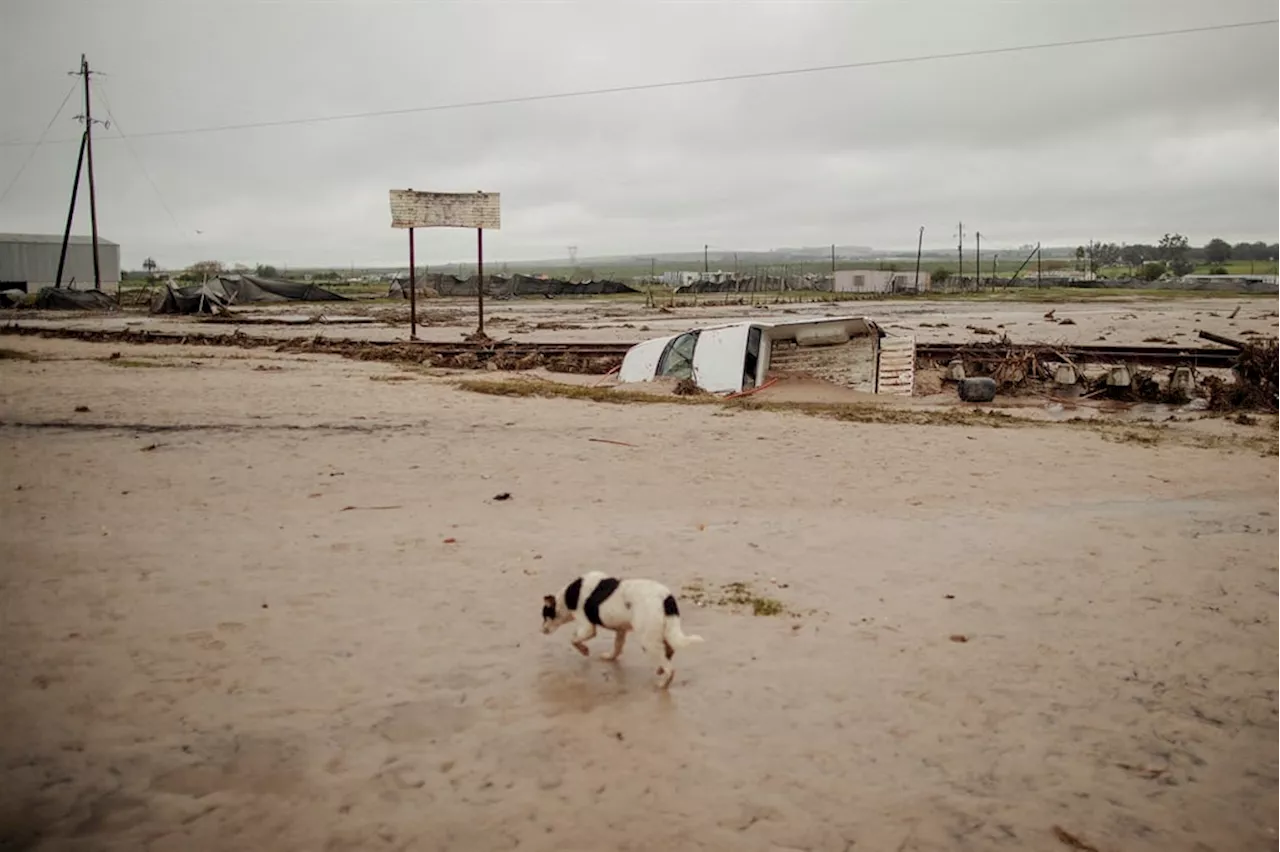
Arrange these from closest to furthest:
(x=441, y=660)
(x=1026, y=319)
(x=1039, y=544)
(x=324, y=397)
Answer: (x=441, y=660) → (x=1039, y=544) → (x=324, y=397) → (x=1026, y=319)

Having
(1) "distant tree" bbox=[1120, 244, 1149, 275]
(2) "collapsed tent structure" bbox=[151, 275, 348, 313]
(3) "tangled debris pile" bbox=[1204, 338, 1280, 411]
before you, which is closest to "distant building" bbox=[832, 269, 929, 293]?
(2) "collapsed tent structure" bbox=[151, 275, 348, 313]

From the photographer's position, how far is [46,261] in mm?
56344

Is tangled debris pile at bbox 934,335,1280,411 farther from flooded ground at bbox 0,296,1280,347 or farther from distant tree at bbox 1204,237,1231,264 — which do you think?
distant tree at bbox 1204,237,1231,264

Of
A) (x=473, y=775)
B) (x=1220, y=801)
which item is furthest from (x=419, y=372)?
(x=1220, y=801)

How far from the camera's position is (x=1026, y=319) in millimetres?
34375

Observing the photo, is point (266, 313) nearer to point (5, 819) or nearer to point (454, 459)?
point (454, 459)

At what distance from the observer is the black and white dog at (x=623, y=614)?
4.46 metres

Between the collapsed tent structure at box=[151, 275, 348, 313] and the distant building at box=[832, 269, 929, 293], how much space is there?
42.1 meters

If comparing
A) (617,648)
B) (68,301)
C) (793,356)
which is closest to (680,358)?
(793,356)

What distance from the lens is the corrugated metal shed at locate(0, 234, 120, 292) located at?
53969mm

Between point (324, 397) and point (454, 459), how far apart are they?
5.35m

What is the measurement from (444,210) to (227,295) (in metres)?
26.8

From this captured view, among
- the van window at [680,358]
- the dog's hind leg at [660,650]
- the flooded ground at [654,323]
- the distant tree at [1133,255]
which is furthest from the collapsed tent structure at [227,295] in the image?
the distant tree at [1133,255]

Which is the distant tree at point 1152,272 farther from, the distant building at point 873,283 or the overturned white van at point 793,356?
the overturned white van at point 793,356
